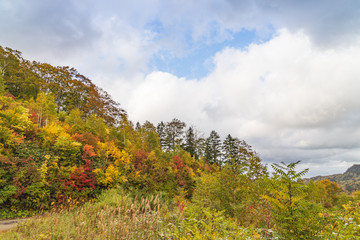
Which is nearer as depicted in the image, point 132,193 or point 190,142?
point 132,193

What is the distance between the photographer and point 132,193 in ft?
36.8

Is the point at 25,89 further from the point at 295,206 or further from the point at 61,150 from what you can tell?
the point at 295,206

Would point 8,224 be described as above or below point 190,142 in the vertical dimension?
below

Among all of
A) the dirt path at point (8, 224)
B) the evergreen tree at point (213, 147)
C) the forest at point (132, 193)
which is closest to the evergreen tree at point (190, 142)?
the evergreen tree at point (213, 147)

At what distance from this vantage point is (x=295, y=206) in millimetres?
2227

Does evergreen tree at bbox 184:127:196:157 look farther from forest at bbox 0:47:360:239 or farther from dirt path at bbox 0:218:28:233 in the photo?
dirt path at bbox 0:218:28:233

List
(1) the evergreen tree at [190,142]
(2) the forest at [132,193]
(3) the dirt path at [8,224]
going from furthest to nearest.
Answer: (1) the evergreen tree at [190,142] → (3) the dirt path at [8,224] → (2) the forest at [132,193]

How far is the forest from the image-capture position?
236 cm

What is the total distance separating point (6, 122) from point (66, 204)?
508 cm

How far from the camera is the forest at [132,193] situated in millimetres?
2357

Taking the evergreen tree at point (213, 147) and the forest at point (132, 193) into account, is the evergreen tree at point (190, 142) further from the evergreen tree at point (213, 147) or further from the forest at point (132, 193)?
the forest at point (132, 193)

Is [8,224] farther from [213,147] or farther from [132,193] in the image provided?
[213,147]

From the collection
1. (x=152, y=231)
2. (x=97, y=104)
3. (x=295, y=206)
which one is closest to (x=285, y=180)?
(x=295, y=206)

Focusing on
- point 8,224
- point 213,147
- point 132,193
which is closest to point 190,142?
point 213,147
